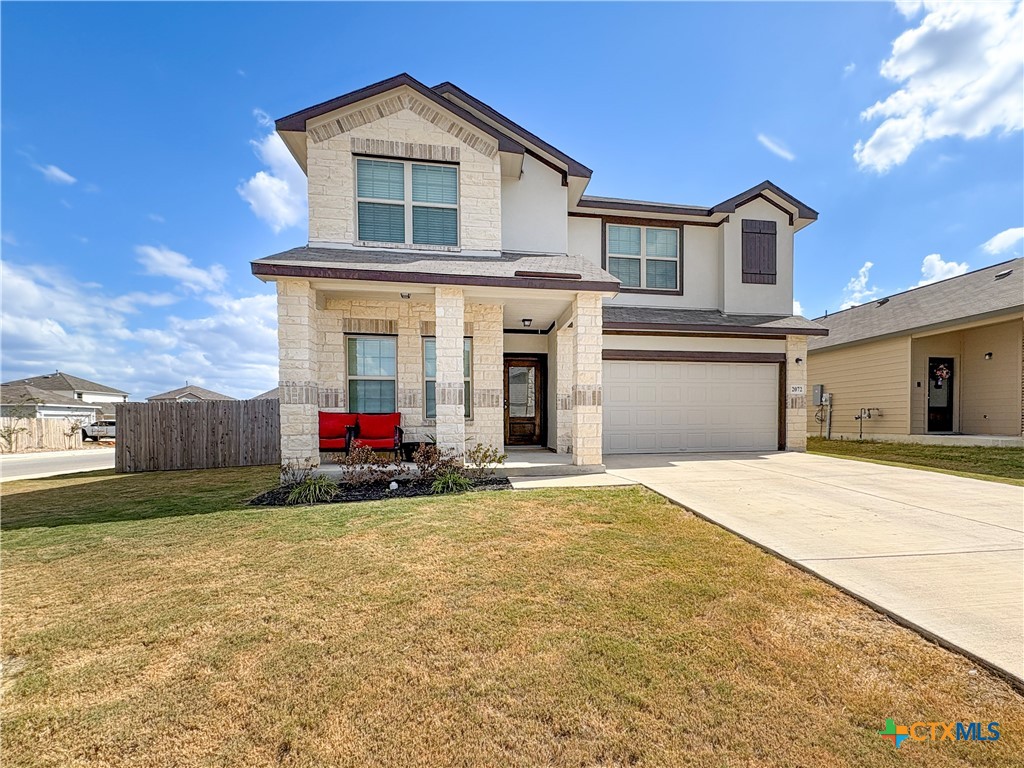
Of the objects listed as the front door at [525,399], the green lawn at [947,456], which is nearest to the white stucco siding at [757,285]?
the green lawn at [947,456]

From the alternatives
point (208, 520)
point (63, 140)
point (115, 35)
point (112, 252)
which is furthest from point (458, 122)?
point (112, 252)

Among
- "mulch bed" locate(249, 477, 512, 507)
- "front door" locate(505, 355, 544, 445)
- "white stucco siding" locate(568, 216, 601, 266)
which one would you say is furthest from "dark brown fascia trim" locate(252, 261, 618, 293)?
"white stucco siding" locate(568, 216, 601, 266)

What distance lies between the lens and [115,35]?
8.04m

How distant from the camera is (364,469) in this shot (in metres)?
6.73

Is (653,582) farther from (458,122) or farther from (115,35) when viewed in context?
(115,35)

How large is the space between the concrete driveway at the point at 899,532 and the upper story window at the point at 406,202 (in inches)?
241

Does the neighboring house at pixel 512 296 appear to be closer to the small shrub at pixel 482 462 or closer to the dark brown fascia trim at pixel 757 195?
the dark brown fascia trim at pixel 757 195

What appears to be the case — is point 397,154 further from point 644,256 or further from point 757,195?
point 757,195

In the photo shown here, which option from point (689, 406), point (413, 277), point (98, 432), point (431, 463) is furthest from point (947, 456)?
point (98, 432)

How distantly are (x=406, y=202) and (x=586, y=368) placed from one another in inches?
197

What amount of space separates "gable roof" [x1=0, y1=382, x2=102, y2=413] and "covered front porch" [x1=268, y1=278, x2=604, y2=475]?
1194 inches

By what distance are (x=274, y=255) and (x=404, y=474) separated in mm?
4534

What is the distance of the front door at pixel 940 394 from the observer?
12898mm

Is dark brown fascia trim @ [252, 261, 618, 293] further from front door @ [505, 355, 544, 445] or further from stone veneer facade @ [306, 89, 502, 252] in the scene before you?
front door @ [505, 355, 544, 445]
